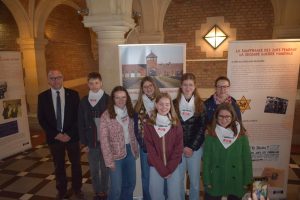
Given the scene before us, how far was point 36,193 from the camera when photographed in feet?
11.8

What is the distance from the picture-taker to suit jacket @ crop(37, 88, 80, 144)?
10.2ft

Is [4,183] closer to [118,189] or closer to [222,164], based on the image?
[118,189]

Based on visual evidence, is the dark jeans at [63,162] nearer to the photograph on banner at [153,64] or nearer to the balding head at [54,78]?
the balding head at [54,78]

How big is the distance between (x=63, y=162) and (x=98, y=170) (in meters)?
0.50

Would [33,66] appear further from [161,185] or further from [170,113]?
[161,185]

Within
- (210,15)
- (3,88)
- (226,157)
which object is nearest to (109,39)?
(226,157)

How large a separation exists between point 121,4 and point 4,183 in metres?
3.24

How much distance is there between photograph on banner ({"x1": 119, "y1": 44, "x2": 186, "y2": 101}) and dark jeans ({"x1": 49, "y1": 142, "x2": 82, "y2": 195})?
1033 millimetres

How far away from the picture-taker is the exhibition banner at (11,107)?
4723mm

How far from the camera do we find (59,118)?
10.3ft

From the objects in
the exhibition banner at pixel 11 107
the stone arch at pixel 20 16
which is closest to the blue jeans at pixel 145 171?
the exhibition banner at pixel 11 107

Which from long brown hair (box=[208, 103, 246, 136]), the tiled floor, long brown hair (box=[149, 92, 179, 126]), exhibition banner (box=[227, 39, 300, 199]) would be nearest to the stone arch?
the tiled floor

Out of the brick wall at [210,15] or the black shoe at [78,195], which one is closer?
the black shoe at [78,195]

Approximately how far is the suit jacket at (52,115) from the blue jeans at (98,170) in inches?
14.7
